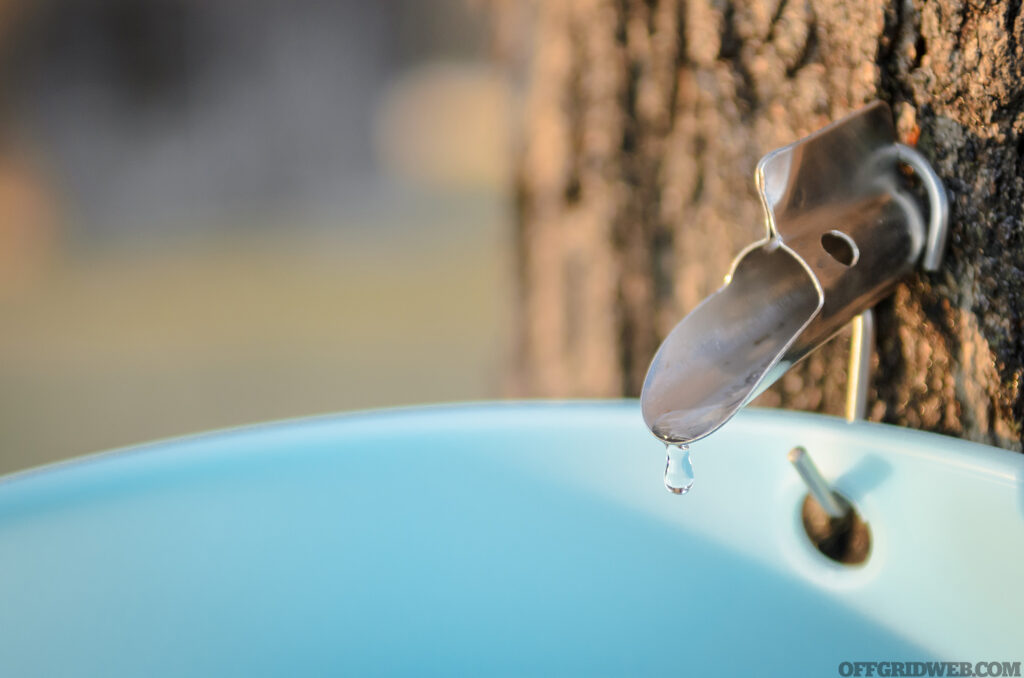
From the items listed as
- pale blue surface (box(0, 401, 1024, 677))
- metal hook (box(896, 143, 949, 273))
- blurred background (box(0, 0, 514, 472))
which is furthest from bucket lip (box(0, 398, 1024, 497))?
blurred background (box(0, 0, 514, 472))

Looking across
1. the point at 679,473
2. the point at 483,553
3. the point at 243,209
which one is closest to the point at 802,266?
the point at 679,473

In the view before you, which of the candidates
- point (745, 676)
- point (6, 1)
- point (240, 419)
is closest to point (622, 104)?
point (745, 676)

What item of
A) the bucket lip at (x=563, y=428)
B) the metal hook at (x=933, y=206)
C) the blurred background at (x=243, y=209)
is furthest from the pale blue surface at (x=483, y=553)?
the blurred background at (x=243, y=209)

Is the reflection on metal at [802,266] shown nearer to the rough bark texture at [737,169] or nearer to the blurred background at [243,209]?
the rough bark texture at [737,169]

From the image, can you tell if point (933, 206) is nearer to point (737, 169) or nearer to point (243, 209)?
point (737, 169)

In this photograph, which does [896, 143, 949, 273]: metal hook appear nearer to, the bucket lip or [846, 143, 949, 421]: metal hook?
[846, 143, 949, 421]: metal hook

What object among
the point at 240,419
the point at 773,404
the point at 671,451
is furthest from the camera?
the point at 240,419

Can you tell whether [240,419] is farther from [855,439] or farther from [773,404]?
[855,439]
